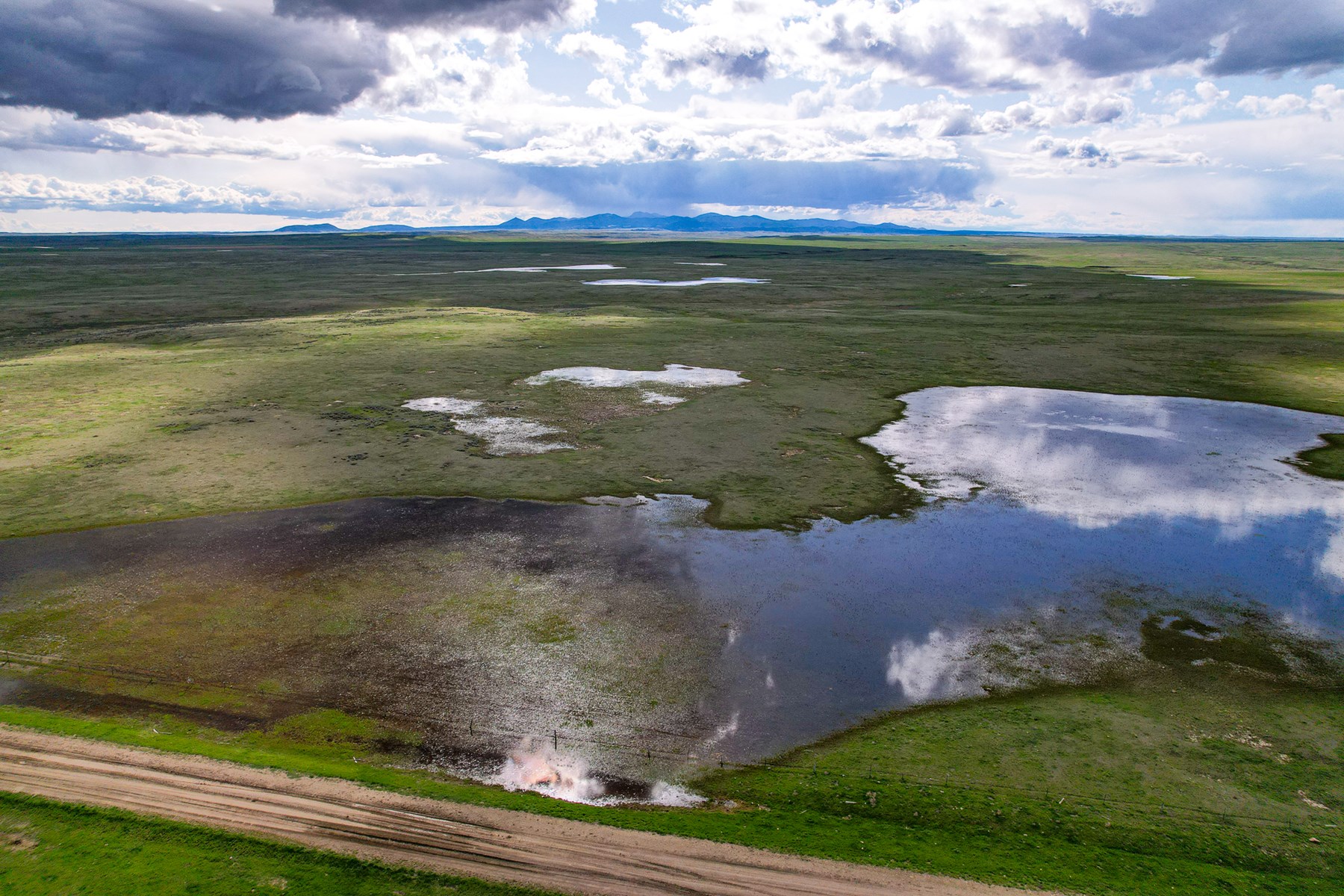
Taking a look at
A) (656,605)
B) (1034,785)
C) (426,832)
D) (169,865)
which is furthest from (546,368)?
(1034,785)

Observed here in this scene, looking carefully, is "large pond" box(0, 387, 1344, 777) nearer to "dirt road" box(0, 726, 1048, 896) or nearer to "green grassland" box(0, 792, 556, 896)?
"dirt road" box(0, 726, 1048, 896)

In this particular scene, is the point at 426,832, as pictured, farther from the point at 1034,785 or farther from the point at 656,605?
the point at 1034,785

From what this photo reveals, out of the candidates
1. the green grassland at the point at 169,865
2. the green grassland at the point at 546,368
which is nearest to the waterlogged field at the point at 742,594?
the green grassland at the point at 546,368

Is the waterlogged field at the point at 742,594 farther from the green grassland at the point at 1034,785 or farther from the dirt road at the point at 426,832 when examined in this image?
the dirt road at the point at 426,832

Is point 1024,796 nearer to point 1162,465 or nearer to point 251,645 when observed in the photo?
point 251,645

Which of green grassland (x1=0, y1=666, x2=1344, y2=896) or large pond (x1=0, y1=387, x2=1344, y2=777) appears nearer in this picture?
green grassland (x1=0, y1=666, x2=1344, y2=896)

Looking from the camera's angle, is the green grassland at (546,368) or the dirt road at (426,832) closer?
the dirt road at (426,832)

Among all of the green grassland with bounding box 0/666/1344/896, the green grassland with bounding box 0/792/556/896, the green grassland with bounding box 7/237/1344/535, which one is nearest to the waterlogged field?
the green grassland with bounding box 0/666/1344/896
